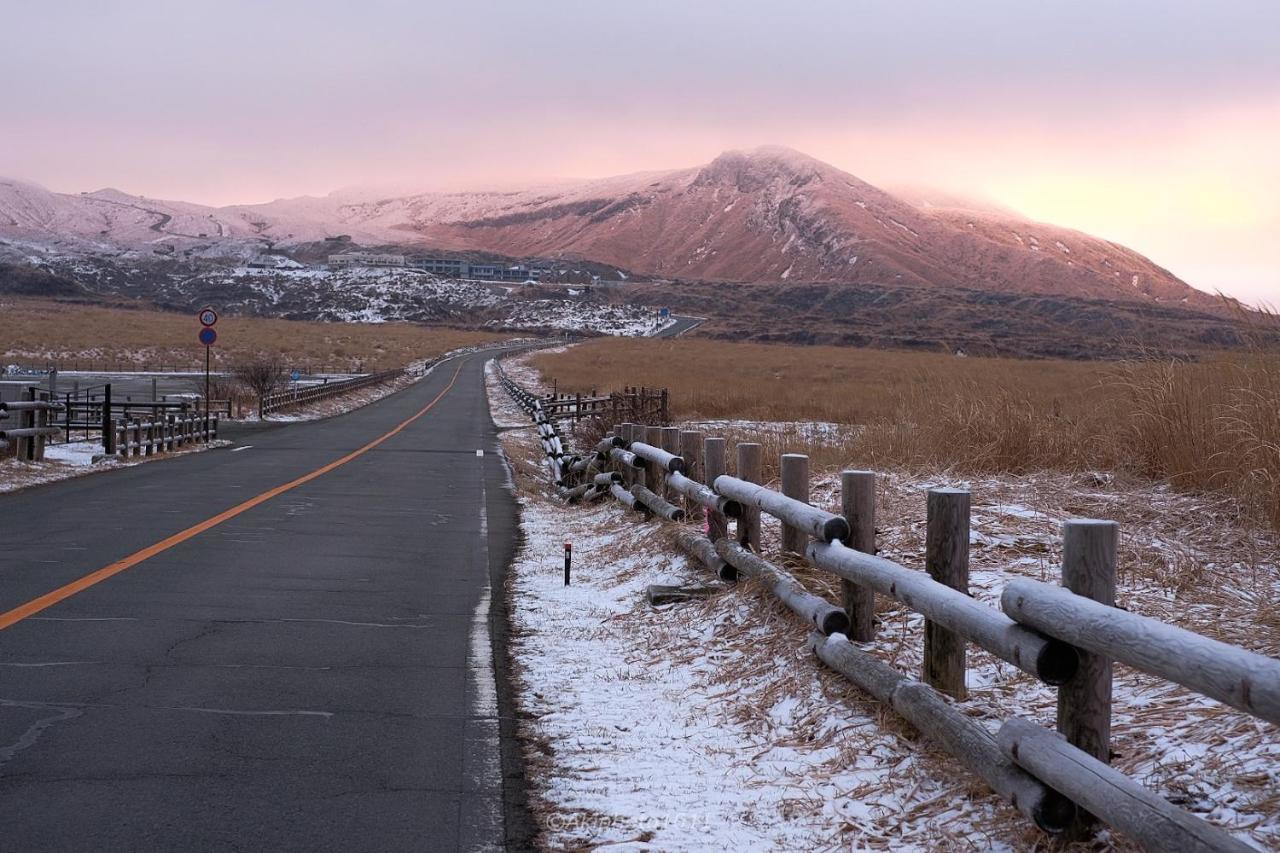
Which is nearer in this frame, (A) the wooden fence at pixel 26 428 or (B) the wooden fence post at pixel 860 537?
(B) the wooden fence post at pixel 860 537

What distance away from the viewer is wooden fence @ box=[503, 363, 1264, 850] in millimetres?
3123

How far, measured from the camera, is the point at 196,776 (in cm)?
503

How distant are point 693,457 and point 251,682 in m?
5.37

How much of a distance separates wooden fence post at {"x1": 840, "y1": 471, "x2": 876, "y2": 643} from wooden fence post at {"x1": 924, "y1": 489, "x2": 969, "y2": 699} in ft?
3.07

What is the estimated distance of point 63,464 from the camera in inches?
810

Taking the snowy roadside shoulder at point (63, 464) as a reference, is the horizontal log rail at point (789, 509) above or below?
above

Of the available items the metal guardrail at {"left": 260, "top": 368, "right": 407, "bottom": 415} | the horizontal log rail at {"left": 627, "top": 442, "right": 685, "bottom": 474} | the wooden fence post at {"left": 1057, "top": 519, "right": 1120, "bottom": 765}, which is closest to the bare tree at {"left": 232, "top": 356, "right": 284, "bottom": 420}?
the metal guardrail at {"left": 260, "top": 368, "right": 407, "bottom": 415}

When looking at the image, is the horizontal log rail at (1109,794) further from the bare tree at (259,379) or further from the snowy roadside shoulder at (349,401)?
the bare tree at (259,379)

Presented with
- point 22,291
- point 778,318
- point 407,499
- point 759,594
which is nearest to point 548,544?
point 407,499

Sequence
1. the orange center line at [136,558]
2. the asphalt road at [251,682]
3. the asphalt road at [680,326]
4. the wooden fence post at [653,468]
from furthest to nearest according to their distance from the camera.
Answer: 1. the asphalt road at [680,326]
2. the wooden fence post at [653,468]
3. the orange center line at [136,558]
4. the asphalt road at [251,682]

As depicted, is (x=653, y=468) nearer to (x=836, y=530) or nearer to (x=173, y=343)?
(x=836, y=530)

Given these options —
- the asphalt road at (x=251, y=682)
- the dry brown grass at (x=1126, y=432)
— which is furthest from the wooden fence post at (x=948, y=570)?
the dry brown grass at (x=1126, y=432)

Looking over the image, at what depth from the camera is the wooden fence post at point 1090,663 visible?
12.8 ft

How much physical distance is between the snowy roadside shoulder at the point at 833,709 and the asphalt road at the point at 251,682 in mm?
430
